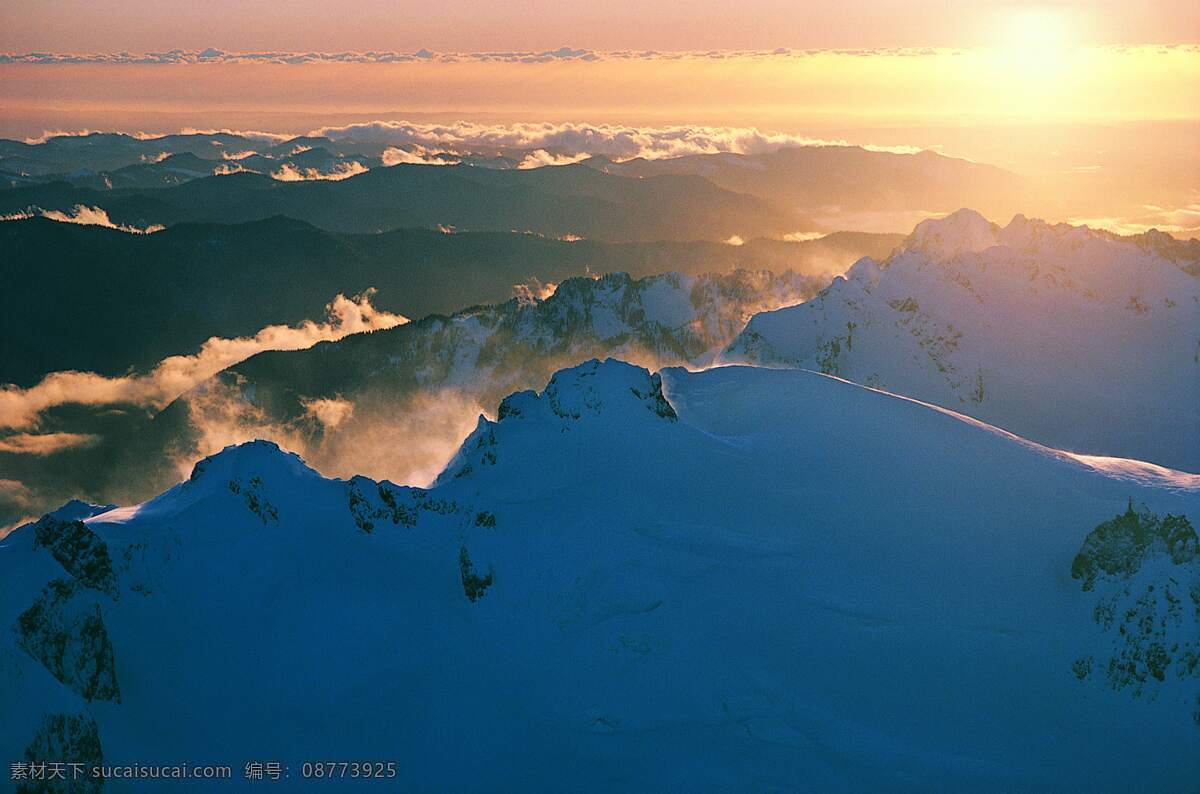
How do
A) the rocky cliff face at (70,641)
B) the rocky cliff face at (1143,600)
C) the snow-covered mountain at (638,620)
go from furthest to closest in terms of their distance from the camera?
1. the rocky cliff face at (1143,600)
2. the snow-covered mountain at (638,620)
3. the rocky cliff face at (70,641)

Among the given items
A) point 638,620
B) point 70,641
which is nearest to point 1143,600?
point 638,620

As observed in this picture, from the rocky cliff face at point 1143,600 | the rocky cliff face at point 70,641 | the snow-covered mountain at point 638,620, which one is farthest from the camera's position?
the rocky cliff face at point 1143,600

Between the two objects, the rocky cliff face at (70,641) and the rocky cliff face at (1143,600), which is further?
the rocky cliff face at (1143,600)

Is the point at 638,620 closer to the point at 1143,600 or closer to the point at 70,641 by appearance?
the point at 1143,600

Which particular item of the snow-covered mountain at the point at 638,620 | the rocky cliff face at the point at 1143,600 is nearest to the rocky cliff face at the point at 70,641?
the snow-covered mountain at the point at 638,620

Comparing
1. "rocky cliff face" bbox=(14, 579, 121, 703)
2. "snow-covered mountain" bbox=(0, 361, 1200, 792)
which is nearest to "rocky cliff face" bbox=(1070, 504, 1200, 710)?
"snow-covered mountain" bbox=(0, 361, 1200, 792)

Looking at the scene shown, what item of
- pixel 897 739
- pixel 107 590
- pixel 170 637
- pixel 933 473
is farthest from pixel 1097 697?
pixel 107 590

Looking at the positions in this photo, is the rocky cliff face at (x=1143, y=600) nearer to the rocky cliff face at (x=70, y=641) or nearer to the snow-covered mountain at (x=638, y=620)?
the snow-covered mountain at (x=638, y=620)

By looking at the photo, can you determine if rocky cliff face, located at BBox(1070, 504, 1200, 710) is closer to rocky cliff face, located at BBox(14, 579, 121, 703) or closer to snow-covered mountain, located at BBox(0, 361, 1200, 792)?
snow-covered mountain, located at BBox(0, 361, 1200, 792)
